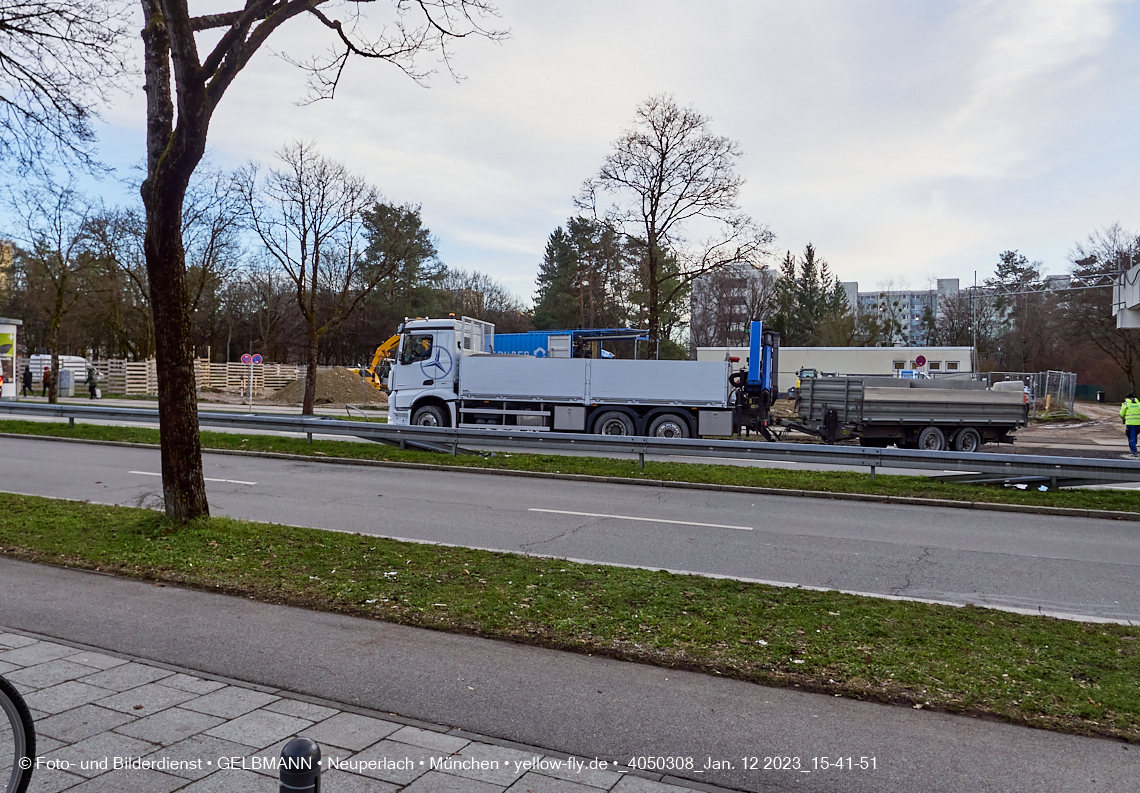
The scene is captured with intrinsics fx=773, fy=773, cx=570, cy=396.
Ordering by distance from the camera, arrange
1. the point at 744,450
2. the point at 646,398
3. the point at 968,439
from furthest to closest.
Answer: the point at 968,439 < the point at 646,398 < the point at 744,450

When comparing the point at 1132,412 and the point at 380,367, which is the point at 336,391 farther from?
the point at 1132,412

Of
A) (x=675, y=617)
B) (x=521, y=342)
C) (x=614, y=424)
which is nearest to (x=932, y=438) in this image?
(x=614, y=424)

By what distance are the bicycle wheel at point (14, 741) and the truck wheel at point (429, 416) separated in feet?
57.9

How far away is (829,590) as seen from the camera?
6.66m

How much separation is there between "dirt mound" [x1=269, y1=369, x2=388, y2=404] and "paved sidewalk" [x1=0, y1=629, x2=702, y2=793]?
136 ft

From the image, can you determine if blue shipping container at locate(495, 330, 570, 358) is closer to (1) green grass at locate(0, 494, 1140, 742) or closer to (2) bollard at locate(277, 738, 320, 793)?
(1) green grass at locate(0, 494, 1140, 742)

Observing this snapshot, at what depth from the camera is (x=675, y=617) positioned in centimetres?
559

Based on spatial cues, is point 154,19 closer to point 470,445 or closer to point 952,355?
point 470,445

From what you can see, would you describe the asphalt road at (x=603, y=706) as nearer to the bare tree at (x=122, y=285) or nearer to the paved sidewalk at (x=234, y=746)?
the paved sidewalk at (x=234, y=746)

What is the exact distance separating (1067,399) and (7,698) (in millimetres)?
45433

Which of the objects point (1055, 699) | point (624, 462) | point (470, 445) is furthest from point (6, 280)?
point (1055, 699)

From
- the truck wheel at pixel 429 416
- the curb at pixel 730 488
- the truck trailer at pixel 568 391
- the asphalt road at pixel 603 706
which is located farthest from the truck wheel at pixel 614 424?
the asphalt road at pixel 603 706

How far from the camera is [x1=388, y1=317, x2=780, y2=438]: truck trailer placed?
20.0m

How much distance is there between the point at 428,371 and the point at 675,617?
15.9m
